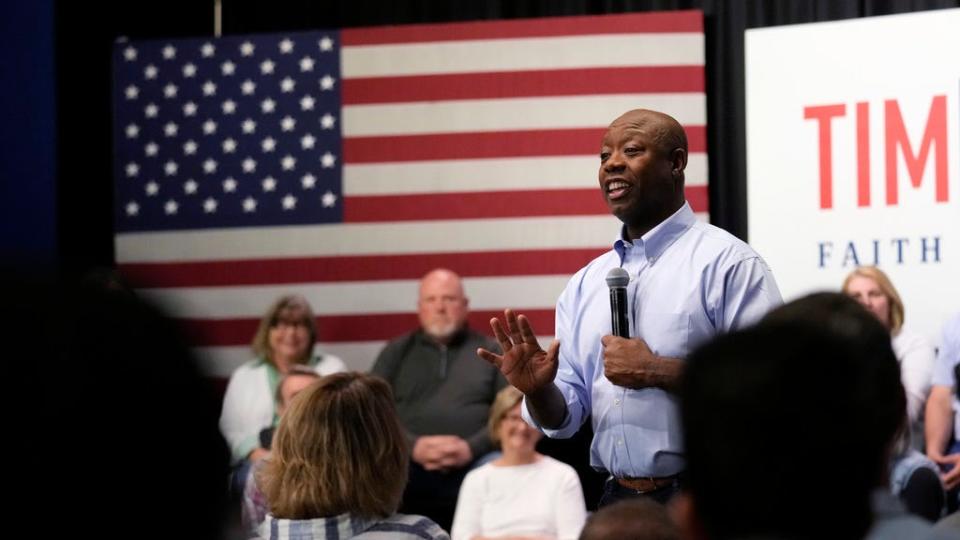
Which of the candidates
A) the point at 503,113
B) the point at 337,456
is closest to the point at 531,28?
the point at 503,113

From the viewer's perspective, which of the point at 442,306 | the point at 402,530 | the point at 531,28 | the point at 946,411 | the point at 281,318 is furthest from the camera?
the point at 531,28

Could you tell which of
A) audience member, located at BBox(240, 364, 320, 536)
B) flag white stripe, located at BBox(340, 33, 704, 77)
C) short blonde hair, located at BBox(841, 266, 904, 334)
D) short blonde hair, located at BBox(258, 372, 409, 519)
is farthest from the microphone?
flag white stripe, located at BBox(340, 33, 704, 77)

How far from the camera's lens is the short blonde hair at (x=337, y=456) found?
2.44 meters

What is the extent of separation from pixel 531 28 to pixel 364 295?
1517 mm

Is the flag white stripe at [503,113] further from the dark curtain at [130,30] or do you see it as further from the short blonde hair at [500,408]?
the short blonde hair at [500,408]

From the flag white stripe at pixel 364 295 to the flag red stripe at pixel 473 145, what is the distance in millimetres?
601

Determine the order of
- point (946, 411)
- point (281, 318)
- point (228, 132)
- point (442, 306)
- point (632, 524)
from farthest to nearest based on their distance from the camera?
point (228, 132), point (281, 318), point (442, 306), point (946, 411), point (632, 524)

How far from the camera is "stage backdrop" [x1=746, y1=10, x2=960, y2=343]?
19.2 feet

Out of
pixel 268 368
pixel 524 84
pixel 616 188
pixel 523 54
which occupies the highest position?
pixel 523 54

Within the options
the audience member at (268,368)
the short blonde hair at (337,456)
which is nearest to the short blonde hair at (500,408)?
the audience member at (268,368)

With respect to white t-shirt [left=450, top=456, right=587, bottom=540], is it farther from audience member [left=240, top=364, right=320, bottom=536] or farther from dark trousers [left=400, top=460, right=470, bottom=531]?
audience member [left=240, top=364, right=320, bottom=536]

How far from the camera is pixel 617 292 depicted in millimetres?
2898

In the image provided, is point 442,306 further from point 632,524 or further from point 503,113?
point 632,524

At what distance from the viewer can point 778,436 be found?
92cm
